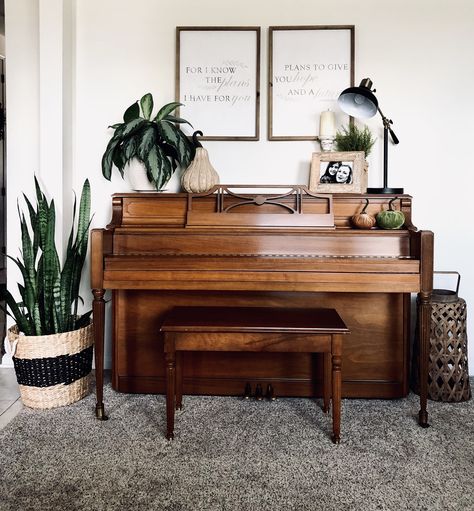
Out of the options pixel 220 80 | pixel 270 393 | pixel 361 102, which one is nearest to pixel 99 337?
pixel 270 393

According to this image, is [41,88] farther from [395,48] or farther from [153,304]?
[395,48]

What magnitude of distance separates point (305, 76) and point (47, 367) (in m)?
2.15

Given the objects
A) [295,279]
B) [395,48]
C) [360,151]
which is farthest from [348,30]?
[295,279]

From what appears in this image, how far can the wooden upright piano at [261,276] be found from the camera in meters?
2.36

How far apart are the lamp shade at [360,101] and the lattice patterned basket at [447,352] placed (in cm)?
104

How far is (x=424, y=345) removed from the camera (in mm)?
2447

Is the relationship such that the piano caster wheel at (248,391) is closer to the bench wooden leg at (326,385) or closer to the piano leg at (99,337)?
the bench wooden leg at (326,385)

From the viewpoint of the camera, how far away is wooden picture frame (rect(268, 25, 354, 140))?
10.1 ft

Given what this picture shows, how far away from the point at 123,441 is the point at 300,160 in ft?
6.04

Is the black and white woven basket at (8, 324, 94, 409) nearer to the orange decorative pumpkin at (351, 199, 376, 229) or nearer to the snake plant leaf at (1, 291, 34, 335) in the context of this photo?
the snake plant leaf at (1, 291, 34, 335)

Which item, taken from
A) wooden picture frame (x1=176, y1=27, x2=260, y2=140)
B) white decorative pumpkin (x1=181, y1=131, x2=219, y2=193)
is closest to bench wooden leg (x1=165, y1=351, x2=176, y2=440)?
white decorative pumpkin (x1=181, y1=131, x2=219, y2=193)

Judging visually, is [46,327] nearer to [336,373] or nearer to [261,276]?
[261,276]

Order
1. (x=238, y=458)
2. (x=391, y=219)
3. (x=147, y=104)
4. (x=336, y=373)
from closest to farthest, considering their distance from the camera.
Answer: (x=238, y=458) → (x=336, y=373) → (x=391, y=219) → (x=147, y=104)

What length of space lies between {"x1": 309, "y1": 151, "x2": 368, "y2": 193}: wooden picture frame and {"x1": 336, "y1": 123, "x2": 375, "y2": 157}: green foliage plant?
0.13 metres
